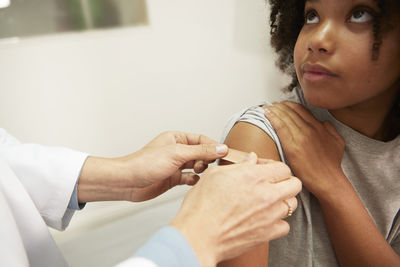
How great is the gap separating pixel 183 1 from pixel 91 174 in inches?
41.5

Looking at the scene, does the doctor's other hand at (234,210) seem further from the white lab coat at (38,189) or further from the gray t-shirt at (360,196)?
the white lab coat at (38,189)

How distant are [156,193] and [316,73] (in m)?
0.54

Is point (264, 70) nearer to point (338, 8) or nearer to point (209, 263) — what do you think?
point (338, 8)

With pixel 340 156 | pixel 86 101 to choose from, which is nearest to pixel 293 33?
pixel 340 156

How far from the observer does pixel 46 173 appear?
716mm

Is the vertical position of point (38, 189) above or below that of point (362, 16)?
below

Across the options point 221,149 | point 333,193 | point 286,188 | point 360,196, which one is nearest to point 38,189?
point 221,149

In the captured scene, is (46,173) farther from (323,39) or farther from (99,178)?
(323,39)

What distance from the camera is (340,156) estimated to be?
73 centimetres

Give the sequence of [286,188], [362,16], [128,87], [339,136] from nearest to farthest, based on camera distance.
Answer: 1. [286,188]
2. [362,16]
3. [339,136]
4. [128,87]

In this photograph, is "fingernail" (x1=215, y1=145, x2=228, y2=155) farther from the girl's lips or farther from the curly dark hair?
the curly dark hair

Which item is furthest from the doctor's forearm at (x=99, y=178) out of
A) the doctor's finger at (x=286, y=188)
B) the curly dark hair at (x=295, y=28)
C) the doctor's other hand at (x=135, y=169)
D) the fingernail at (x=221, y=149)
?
the curly dark hair at (x=295, y=28)

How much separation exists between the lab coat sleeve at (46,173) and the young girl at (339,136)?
401mm

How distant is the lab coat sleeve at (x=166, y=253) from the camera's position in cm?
41
